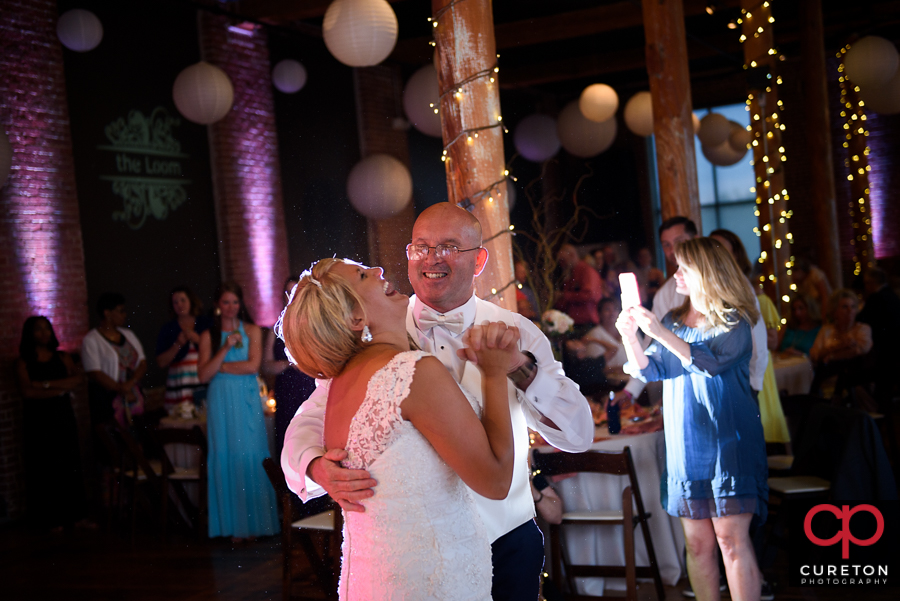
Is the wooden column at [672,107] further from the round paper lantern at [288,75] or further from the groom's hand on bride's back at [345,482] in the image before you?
the groom's hand on bride's back at [345,482]

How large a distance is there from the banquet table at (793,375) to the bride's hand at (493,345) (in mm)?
4262

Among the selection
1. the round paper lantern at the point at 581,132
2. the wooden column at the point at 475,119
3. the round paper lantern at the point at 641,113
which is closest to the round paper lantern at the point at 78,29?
the wooden column at the point at 475,119

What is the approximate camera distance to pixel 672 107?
500 cm

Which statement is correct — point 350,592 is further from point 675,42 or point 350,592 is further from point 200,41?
point 200,41

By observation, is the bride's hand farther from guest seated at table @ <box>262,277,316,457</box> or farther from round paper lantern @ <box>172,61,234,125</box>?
round paper lantern @ <box>172,61,234,125</box>

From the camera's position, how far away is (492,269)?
2672 millimetres

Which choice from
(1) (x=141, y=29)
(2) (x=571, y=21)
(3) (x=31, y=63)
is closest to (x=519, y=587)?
(3) (x=31, y=63)

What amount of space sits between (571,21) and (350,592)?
8.29 metres

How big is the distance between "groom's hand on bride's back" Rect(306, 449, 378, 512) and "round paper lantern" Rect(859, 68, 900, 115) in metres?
6.70

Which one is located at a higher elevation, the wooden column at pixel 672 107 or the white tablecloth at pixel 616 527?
the wooden column at pixel 672 107

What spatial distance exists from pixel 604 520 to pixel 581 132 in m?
5.54

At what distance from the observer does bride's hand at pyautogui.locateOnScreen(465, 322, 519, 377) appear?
1.39 m

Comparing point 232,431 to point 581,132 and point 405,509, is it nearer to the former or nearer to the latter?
point 405,509

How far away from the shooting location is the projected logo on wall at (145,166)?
6.13 meters
